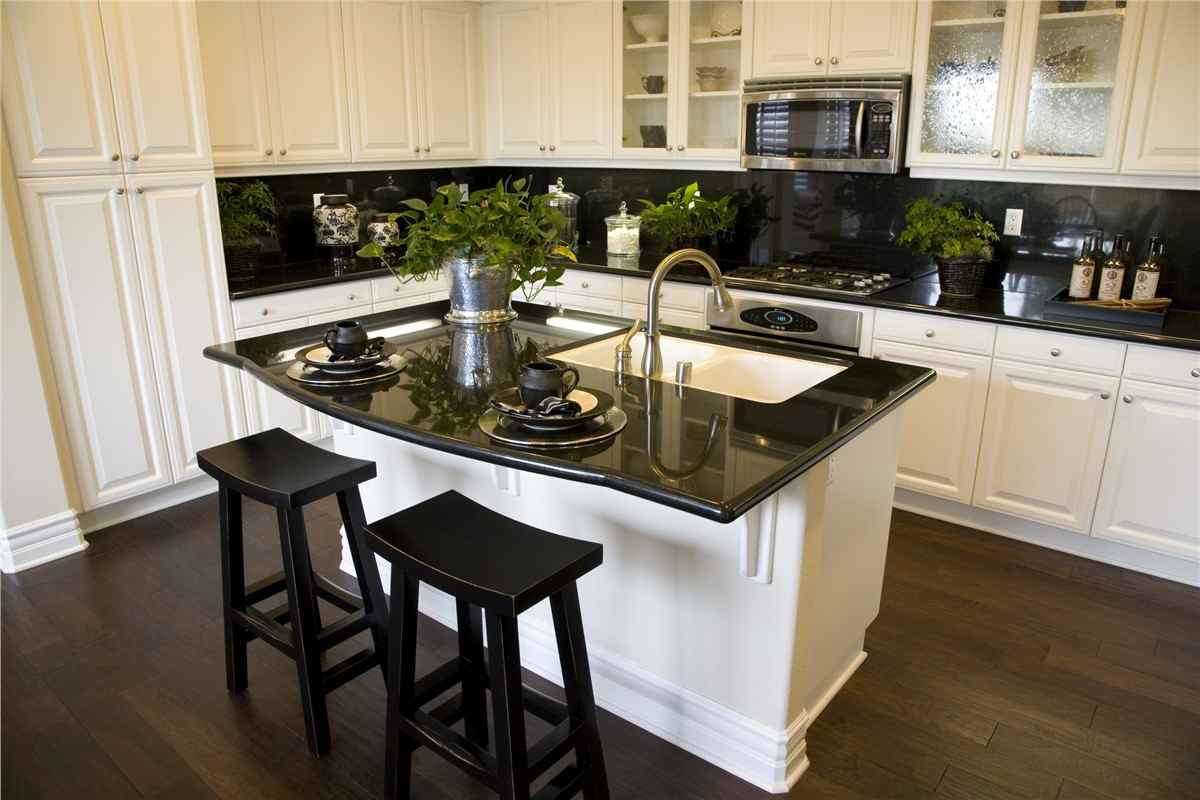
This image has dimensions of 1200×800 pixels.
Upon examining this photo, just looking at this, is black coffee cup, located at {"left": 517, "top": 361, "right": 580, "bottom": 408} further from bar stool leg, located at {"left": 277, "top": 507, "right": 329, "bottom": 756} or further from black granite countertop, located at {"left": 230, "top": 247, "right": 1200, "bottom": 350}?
black granite countertop, located at {"left": 230, "top": 247, "right": 1200, "bottom": 350}

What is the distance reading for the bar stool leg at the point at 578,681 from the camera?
1.74 m

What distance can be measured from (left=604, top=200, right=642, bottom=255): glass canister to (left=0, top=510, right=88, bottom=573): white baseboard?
279 centimetres

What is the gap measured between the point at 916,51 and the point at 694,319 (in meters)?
1.43

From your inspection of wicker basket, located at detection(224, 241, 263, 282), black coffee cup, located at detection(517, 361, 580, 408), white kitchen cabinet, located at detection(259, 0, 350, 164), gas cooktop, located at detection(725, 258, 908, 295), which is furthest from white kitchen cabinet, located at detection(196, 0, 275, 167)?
black coffee cup, located at detection(517, 361, 580, 408)

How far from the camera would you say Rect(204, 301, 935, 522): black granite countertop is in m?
1.52

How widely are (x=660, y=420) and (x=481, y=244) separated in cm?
70

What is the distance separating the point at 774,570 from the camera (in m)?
1.86

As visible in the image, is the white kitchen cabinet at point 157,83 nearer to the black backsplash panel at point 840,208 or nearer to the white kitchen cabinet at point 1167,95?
the black backsplash panel at point 840,208

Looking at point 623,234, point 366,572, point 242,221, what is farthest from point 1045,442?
point 242,221

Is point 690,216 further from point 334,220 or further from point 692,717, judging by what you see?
point 692,717

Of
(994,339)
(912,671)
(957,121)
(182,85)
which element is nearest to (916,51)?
(957,121)

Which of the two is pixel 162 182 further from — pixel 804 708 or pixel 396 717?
pixel 804 708

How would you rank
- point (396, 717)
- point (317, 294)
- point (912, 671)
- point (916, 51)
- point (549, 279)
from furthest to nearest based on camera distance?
point (317, 294)
point (916, 51)
point (912, 671)
point (549, 279)
point (396, 717)

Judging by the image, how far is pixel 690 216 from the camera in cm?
417
